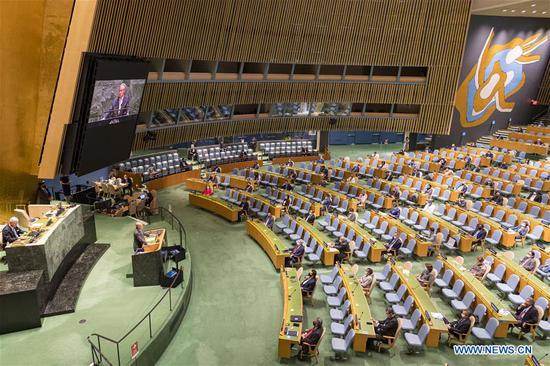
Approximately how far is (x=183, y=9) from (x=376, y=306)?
42.4 ft

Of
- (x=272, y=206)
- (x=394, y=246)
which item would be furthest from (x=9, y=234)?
(x=394, y=246)

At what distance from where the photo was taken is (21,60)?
9.95 m

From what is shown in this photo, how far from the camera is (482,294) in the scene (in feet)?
28.9

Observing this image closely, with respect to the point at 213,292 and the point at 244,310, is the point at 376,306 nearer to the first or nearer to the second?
the point at 244,310

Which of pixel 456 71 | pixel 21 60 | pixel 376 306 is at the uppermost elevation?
pixel 456 71

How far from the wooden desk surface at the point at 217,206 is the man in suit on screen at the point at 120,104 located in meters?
4.97

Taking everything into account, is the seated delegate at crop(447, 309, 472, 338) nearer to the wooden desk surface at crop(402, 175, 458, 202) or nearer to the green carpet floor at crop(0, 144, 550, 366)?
the green carpet floor at crop(0, 144, 550, 366)

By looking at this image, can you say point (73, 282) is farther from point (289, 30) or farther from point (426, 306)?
point (289, 30)

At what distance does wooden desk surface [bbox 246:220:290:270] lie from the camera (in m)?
11.1

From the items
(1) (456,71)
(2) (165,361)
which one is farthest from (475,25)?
(2) (165,361)

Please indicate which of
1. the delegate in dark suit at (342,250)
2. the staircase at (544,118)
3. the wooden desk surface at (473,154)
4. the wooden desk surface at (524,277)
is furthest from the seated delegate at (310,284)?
the staircase at (544,118)

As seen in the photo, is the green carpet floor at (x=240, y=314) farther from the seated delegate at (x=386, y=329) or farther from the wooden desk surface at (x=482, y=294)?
the wooden desk surface at (x=482, y=294)

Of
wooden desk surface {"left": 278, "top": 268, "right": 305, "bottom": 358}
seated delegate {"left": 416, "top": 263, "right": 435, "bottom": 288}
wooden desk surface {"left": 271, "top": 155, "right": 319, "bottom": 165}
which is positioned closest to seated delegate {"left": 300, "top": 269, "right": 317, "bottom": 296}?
wooden desk surface {"left": 278, "top": 268, "right": 305, "bottom": 358}

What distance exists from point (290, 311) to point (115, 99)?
7.68 m
